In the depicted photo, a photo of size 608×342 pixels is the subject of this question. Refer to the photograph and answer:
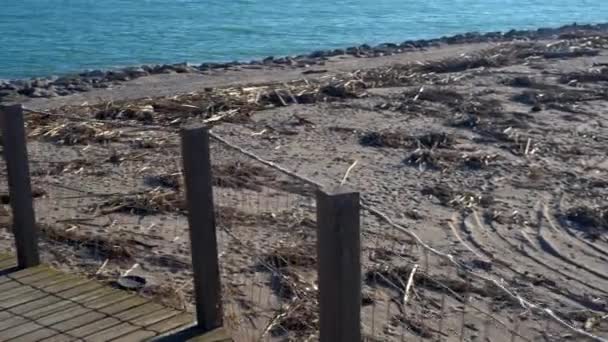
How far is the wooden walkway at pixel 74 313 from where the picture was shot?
552 cm

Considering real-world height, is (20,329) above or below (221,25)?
below

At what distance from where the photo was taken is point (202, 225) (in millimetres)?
5363

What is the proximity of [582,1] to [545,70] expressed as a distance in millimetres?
40248

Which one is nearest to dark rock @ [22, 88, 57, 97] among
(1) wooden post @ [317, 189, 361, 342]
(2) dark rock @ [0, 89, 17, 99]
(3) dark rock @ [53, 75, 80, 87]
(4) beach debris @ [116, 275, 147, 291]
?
(2) dark rock @ [0, 89, 17, 99]

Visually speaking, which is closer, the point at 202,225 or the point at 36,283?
the point at 202,225

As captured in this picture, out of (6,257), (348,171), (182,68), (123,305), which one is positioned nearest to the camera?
(123,305)

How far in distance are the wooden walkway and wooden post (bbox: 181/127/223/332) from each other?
0.64ft

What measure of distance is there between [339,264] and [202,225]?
1.47m

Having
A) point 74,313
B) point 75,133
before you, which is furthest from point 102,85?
point 74,313

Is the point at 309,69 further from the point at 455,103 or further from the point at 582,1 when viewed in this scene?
the point at 582,1

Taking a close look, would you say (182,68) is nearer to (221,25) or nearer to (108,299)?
(221,25)

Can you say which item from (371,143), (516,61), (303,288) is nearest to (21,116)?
(303,288)

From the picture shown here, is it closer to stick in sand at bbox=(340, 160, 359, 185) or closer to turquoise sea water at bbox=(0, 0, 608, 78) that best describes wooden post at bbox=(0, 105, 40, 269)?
stick in sand at bbox=(340, 160, 359, 185)

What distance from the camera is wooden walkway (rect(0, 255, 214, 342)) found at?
552cm
